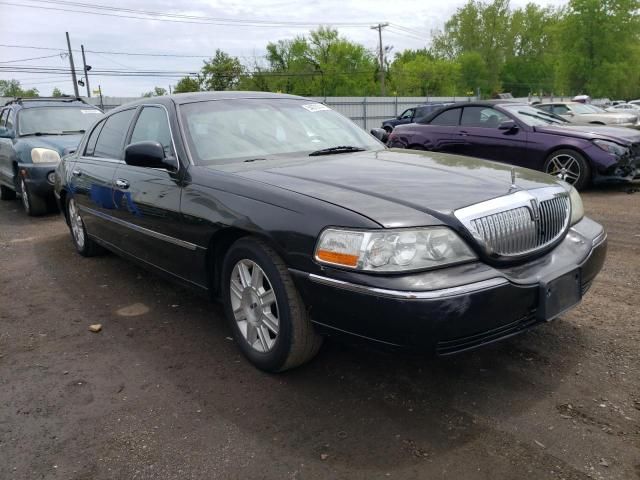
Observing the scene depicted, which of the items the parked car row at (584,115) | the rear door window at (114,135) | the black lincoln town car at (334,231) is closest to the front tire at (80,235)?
the rear door window at (114,135)

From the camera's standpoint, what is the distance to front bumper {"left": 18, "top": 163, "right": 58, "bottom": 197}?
306 inches

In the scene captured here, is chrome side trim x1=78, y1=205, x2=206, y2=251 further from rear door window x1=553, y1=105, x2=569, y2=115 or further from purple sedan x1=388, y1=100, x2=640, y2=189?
rear door window x1=553, y1=105, x2=569, y2=115

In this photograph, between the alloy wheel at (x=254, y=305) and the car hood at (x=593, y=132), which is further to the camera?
the car hood at (x=593, y=132)

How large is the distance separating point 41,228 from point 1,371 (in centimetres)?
474

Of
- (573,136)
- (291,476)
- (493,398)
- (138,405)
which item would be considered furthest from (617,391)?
(573,136)

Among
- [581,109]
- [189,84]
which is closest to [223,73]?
[189,84]

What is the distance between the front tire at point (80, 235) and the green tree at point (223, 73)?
58805mm

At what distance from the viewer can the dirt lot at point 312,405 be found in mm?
2268

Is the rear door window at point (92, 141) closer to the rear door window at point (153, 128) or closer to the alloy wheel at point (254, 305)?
the rear door window at point (153, 128)

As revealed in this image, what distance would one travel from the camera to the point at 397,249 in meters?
2.35

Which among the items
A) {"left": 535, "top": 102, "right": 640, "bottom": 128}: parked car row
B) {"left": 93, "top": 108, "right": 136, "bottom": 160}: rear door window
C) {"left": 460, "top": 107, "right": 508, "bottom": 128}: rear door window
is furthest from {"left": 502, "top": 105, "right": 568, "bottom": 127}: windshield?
{"left": 93, "top": 108, "right": 136, "bottom": 160}: rear door window

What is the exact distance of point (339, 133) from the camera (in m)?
4.12

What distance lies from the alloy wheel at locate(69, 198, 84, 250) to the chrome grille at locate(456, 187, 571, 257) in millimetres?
4340

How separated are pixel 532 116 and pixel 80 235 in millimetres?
7229
